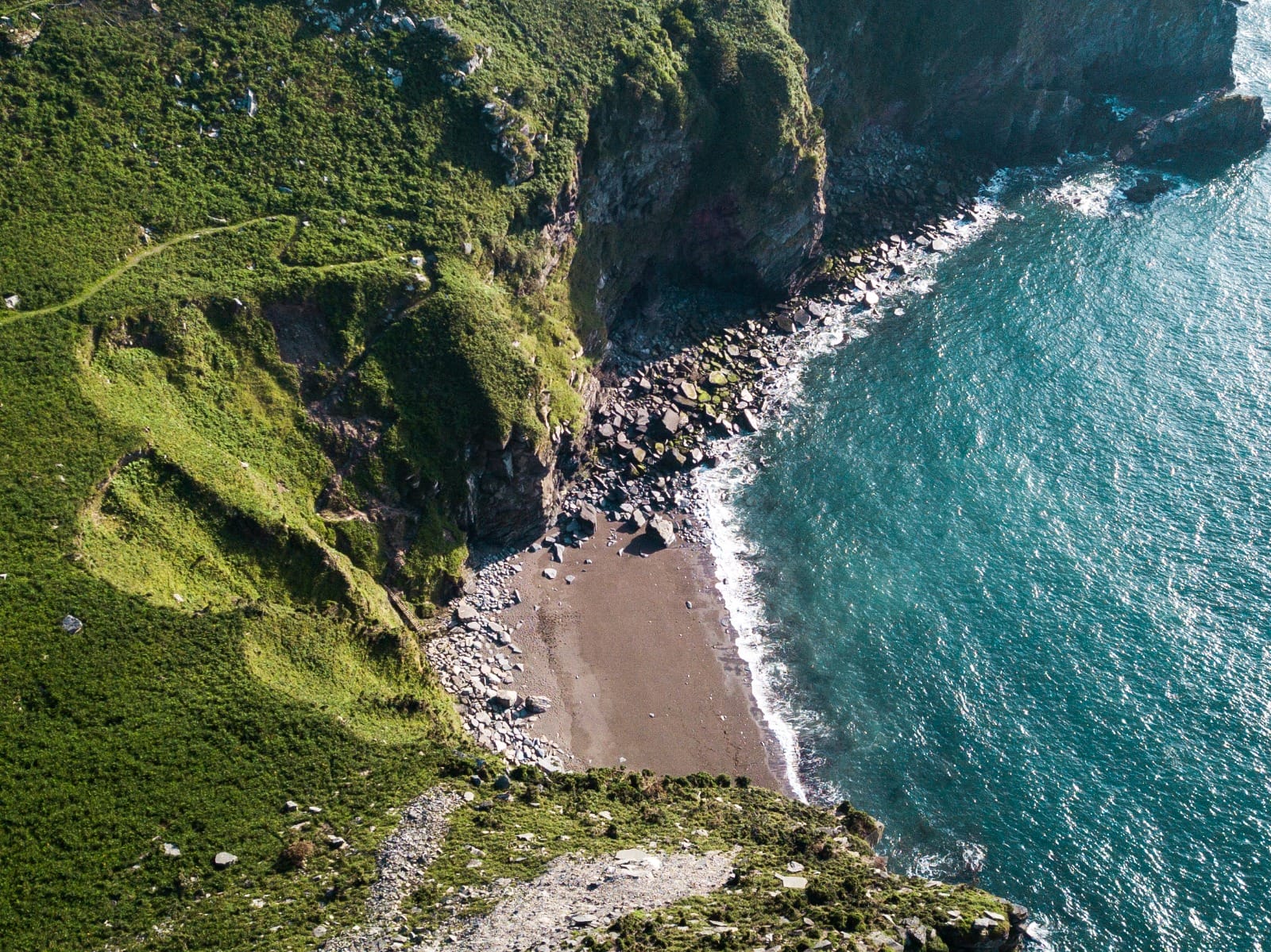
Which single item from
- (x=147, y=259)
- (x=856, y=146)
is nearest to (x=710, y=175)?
(x=856, y=146)

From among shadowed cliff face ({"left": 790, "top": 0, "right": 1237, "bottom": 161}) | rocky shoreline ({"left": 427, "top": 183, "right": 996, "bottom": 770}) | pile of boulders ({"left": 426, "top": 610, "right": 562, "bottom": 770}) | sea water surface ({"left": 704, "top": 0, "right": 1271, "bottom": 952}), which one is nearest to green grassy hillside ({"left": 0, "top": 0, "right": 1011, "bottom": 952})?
pile of boulders ({"left": 426, "top": 610, "right": 562, "bottom": 770})

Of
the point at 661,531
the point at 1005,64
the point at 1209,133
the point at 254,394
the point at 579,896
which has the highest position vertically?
the point at 1005,64

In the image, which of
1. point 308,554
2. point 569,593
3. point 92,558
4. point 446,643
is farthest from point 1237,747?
point 92,558

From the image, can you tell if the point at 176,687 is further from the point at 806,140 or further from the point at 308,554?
the point at 806,140

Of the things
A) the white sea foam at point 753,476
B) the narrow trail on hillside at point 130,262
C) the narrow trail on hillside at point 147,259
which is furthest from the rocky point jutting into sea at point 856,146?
the narrow trail on hillside at point 130,262

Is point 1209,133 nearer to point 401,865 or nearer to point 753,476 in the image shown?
point 753,476

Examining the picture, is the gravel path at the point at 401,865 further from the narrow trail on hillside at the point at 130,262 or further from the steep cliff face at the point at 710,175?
the steep cliff face at the point at 710,175
